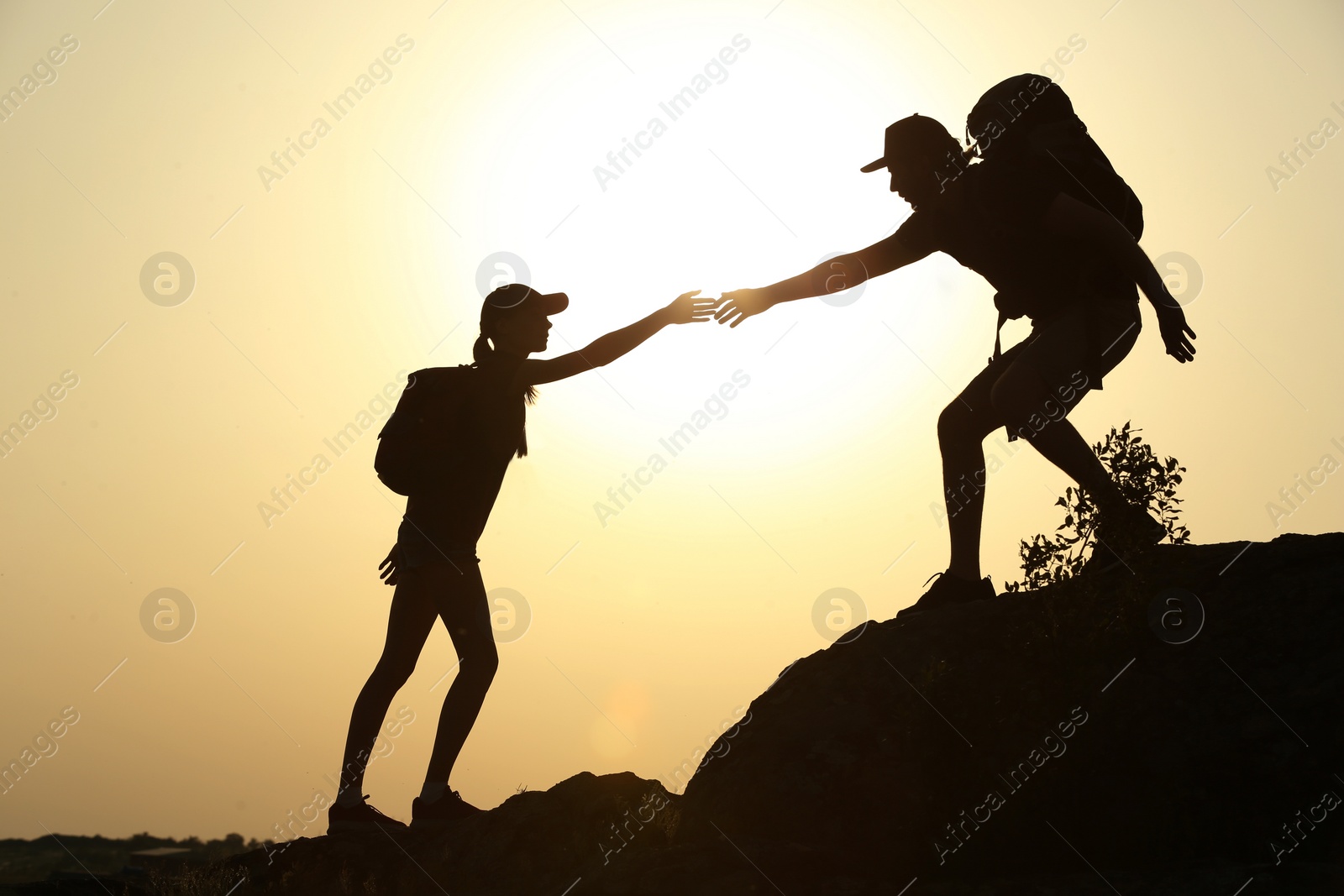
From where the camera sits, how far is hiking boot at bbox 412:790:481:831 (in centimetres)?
641

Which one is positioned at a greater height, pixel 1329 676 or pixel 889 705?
pixel 889 705

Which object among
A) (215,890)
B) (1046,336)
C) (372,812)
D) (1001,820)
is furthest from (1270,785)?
(215,890)

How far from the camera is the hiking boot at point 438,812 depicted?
6.41 metres

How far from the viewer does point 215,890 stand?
19.8 ft

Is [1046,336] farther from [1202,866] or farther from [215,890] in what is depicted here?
[215,890]

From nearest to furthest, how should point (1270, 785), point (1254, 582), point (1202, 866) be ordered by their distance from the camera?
point (1202, 866), point (1270, 785), point (1254, 582)

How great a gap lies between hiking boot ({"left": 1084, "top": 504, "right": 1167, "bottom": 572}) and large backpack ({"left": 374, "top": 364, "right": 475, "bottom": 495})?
397cm

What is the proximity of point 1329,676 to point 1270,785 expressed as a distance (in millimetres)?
680

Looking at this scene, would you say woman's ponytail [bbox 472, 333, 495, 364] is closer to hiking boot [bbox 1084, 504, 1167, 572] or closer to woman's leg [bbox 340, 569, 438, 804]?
woman's leg [bbox 340, 569, 438, 804]

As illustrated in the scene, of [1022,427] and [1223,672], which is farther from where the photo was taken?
[1022,427]

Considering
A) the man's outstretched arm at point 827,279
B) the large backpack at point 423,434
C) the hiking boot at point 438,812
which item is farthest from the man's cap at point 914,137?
the hiking boot at point 438,812

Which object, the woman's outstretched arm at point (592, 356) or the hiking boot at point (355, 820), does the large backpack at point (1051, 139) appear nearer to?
the woman's outstretched arm at point (592, 356)

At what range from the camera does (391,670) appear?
639cm

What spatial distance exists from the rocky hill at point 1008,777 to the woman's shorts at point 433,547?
1695mm
